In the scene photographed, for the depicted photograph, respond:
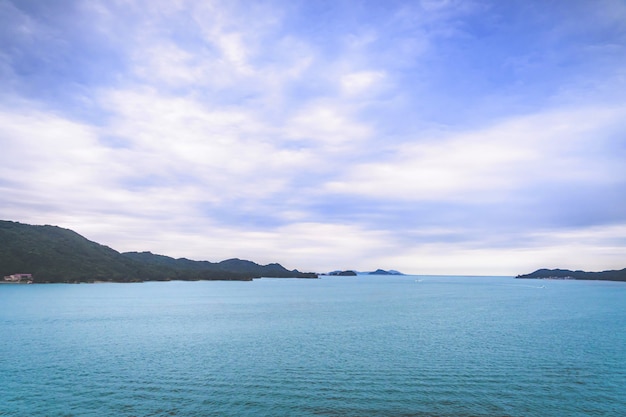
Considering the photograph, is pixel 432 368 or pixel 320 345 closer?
pixel 432 368

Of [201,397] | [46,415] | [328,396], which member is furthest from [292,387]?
[46,415]

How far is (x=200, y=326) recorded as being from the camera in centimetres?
9438

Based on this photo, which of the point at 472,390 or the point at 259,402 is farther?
the point at 472,390

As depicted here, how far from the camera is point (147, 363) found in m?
56.0

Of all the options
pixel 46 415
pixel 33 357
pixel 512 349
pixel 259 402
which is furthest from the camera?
pixel 512 349

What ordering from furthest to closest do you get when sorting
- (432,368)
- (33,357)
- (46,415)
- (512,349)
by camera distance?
1. (512,349)
2. (33,357)
3. (432,368)
4. (46,415)

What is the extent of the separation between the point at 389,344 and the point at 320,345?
41.3 feet

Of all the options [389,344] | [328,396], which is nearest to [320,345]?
[389,344]

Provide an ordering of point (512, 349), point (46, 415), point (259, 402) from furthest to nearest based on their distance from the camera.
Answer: point (512, 349) → point (259, 402) → point (46, 415)

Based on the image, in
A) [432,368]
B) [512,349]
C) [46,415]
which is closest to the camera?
[46,415]

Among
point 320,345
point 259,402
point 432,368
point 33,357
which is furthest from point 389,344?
point 33,357

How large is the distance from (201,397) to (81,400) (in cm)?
1247

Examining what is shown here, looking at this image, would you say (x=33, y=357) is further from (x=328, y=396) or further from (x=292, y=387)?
(x=328, y=396)

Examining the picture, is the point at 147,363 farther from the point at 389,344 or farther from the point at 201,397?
the point at 389,344
